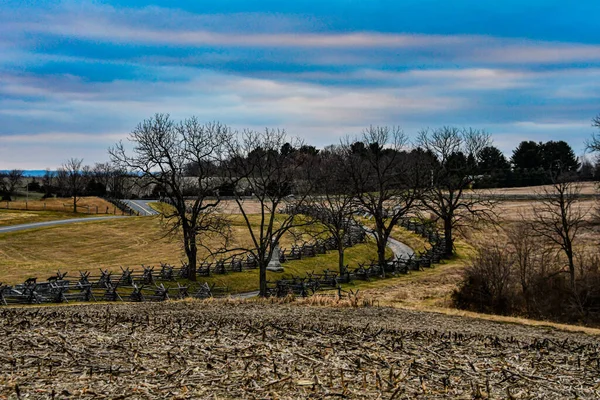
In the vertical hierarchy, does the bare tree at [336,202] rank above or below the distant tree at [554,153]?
below

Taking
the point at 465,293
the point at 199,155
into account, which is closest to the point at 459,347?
the point at 465,293

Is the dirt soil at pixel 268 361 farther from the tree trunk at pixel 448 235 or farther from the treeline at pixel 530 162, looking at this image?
the treeline at pixel 530 162

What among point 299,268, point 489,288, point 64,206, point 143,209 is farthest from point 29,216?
point 489,288

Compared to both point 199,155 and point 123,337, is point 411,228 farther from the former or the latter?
point 123,337

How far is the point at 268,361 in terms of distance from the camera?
10.6 meters

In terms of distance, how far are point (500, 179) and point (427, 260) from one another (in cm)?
7321

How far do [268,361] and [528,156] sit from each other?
398 feet

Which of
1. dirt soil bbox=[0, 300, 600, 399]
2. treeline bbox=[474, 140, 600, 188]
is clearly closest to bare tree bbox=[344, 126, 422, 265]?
dirt soil bbox=[0, 300, 600, 399]

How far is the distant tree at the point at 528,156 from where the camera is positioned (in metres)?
120

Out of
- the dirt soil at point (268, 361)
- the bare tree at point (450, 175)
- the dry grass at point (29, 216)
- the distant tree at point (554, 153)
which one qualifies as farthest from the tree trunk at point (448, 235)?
the distant tree at point (554, 153)

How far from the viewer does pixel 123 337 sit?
12.4 m

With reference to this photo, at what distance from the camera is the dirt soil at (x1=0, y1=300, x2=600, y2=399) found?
8852 millimetres

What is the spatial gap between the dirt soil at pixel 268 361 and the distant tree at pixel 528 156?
Answer: 113 metres

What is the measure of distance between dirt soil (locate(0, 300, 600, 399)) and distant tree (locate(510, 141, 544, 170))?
370ft
